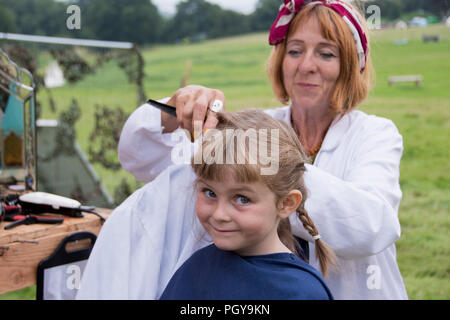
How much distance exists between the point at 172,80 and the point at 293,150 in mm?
5687

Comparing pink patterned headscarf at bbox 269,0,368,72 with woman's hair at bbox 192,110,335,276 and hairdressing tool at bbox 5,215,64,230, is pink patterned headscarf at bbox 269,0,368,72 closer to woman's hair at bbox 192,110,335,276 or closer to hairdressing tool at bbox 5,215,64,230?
woman's hair at bbox 192,110,335,276

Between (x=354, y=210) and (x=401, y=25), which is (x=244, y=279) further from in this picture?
(x=401, y=25)

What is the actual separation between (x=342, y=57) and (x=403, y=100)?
4.81 metres

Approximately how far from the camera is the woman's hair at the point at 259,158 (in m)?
1.26

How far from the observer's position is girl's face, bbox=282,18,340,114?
1.75 meters

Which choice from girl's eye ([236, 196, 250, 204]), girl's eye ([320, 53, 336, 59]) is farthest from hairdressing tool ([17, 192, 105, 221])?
girl's eye ([320, 53, 336, 59])

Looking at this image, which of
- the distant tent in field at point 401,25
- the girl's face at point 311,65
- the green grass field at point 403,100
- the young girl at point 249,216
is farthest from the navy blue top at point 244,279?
the distant tent in field at point 401,25

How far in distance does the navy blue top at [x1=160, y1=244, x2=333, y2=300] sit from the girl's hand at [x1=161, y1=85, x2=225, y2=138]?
0.37 metres

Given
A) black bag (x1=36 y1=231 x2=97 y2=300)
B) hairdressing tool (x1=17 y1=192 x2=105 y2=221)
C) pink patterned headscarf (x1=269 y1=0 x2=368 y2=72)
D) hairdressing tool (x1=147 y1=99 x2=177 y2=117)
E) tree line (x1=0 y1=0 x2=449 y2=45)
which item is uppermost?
tree line (x1=0 y1=0 x2=449 y2=45)

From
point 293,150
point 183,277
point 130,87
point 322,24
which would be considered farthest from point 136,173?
point 130,87

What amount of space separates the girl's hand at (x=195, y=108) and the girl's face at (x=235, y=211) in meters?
0.17

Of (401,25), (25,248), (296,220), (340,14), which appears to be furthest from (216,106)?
(401,25)

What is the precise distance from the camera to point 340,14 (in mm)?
1729

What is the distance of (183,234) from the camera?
1526mm
